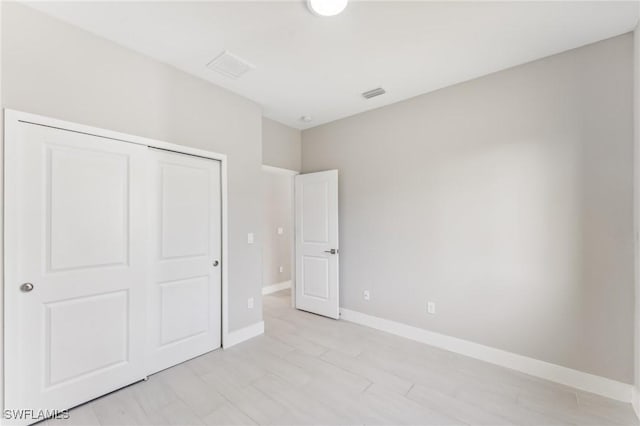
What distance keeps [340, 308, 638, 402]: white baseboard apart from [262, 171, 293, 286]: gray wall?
7.62 feet

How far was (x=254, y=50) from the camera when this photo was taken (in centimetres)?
228

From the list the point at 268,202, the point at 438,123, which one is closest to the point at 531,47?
the point at 438,123

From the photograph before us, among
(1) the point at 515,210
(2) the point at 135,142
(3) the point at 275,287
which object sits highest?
(2) the point at 135,142

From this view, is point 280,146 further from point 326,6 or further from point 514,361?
point 514,361

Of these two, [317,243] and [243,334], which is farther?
[317,243]

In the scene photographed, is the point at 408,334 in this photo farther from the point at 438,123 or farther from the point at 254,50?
the point at 254,50

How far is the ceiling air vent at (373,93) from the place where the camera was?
297 cm

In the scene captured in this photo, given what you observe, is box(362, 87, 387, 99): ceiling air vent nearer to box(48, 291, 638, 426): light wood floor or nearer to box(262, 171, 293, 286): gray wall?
box(262, 171, 293, 286): gray wall

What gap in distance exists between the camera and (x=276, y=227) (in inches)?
213

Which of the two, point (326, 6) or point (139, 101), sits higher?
point (326, 6)

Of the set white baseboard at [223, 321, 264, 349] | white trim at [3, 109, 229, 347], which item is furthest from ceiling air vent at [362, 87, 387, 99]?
white baseboard at [223, 321, 264, 349]

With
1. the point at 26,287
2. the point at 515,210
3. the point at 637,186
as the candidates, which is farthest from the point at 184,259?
the point at 637,186

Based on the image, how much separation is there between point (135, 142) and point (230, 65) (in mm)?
A: 1067

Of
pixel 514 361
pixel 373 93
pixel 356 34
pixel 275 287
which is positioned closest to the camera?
pixel 356 34
